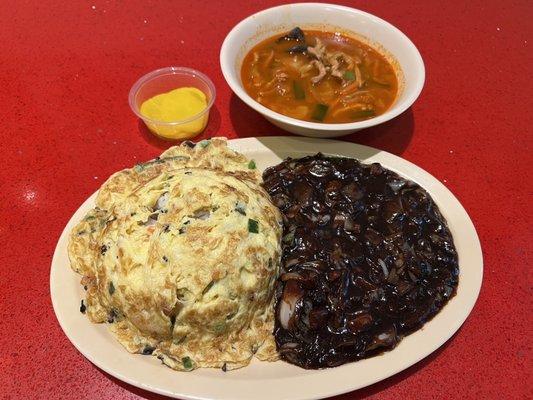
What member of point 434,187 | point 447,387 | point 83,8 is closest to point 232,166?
point 434,187

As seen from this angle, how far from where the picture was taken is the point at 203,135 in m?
3.60

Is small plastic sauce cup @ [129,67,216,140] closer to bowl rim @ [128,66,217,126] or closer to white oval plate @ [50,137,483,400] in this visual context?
bowl rim @ [128,66,217,126]

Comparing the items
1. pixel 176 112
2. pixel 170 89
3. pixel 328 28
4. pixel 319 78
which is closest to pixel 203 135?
pixel 176 112

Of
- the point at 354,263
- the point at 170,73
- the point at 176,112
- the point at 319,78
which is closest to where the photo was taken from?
the point at 354,263

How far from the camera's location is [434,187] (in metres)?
2.99

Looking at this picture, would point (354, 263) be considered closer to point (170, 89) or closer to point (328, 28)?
point (328, 28)

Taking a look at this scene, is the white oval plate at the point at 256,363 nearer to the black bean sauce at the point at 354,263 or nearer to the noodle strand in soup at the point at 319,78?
the black bean sauce at the point at 354,263

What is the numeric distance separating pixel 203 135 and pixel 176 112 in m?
0.26

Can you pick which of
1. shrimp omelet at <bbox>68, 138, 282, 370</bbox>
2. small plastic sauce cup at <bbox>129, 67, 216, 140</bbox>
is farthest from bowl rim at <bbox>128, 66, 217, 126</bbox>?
shrimp omelet at <bbox>68, 138, 282, 370</bbox>

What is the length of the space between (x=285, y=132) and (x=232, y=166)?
1.86 ft

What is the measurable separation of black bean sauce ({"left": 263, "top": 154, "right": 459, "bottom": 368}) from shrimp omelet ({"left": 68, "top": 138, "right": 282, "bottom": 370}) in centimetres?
15

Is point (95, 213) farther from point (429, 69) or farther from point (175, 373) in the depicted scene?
point (429, 69)

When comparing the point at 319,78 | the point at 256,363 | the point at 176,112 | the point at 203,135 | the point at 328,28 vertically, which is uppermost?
the point at 328,28

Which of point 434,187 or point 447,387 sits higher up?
point 434,187
